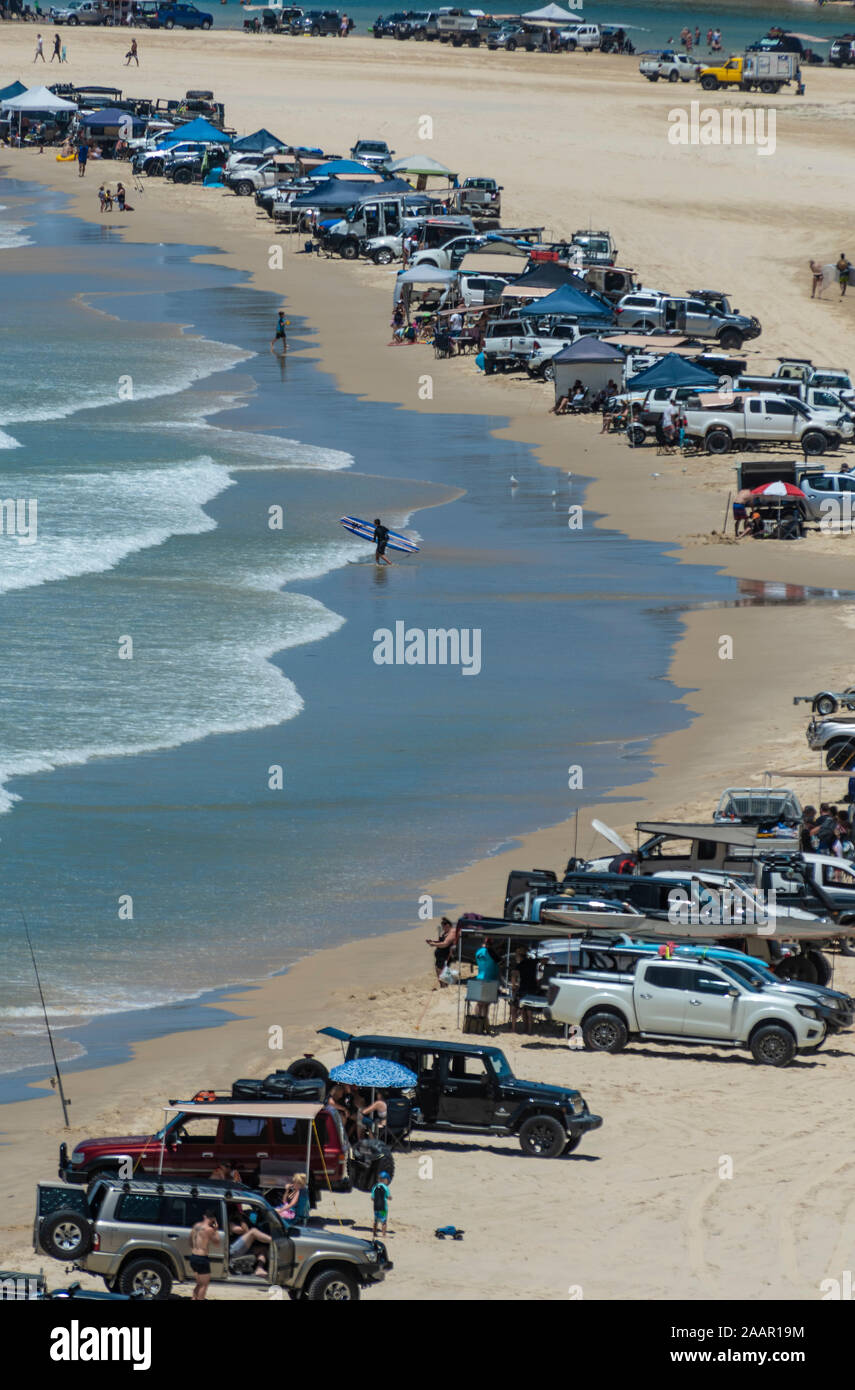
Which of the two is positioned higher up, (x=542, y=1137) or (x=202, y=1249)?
(x=202, y=1249)

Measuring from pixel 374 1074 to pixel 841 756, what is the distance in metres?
12.4

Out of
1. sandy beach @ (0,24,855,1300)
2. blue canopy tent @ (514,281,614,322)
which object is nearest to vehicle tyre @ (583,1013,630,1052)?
sandy beach @ (0,24,855,1300)

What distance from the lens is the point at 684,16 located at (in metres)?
180

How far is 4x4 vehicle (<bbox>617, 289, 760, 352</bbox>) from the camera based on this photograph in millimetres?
56375

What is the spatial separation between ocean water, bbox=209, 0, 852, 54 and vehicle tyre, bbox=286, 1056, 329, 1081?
140 m

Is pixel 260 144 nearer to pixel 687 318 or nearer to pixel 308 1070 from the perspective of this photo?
pixel 687 318

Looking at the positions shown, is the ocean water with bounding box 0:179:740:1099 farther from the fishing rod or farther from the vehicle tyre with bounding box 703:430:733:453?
the vehicle tyre with bounding box 703:430:733:453

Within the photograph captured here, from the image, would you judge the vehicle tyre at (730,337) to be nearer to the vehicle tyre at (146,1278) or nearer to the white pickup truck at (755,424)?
the white pickup truck at (755,424)

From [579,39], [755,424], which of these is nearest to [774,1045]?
[755,424]

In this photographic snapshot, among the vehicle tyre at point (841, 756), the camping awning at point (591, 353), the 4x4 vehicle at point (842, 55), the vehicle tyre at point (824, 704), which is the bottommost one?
the vehicle tyre at point (841, 756)

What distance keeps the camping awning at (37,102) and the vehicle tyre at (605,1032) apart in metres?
85.7

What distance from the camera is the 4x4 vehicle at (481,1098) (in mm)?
17250

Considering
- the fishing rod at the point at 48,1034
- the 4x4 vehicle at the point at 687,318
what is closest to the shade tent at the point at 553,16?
the 4x4 vehicle at the point at 687,318
